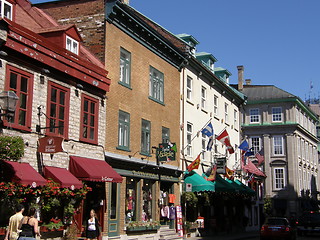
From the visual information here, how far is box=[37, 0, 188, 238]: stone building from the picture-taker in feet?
67.6

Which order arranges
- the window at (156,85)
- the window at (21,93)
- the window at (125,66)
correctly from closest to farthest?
the window at (21,93)
the window at (125,66)
the window at (156,85)

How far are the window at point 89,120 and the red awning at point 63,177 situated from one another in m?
1.87

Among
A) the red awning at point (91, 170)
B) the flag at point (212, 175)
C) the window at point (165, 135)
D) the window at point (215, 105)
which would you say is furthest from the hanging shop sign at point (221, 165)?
the red awning at point (91, 170)

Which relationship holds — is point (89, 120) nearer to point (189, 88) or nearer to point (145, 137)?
point (145, 137)

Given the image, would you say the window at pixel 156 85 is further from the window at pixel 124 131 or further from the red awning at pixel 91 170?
the red awning at pixel 91 170

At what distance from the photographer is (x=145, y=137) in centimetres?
2342

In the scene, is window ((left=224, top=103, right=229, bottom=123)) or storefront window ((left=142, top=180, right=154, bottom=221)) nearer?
storefront window ((left=142, top=180, right=154, bottom=221))

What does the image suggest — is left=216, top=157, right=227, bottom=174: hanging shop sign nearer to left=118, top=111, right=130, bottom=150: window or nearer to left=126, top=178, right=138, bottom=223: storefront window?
left=126, top=178, right=138, bottom=223: storefront window

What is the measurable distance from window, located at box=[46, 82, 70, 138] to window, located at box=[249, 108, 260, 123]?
44.8m

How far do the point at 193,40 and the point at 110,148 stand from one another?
14462 millimetres

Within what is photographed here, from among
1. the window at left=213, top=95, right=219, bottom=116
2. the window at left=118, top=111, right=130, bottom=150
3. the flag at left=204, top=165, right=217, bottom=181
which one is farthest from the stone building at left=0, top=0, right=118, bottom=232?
the window at left=213, top=95, right=219, bottom=116

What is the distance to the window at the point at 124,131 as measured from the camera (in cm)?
2135

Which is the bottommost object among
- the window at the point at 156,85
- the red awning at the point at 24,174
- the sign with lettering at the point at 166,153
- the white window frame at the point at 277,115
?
the red awning at the point at 24,174

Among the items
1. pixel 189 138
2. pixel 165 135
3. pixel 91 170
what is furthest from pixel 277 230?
pixel 91 170
